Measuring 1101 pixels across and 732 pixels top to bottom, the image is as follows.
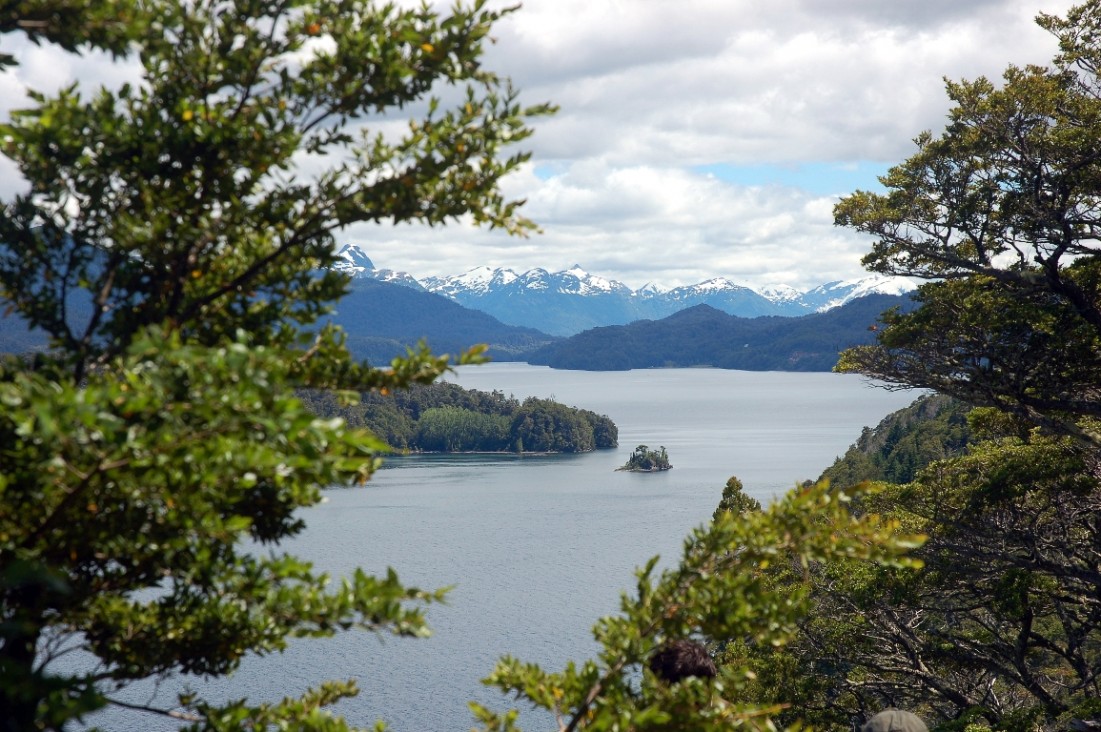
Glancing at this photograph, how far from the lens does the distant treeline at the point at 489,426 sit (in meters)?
118

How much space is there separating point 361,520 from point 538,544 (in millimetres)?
14028

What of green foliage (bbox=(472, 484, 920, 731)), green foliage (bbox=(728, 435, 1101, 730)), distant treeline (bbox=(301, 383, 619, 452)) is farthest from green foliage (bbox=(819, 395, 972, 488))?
distant treeline (bbox=(301, 383, 619, 452))

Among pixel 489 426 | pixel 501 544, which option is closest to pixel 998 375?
pixel 501 544

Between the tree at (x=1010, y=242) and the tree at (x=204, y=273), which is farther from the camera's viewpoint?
the tree at (x=1010, y=242)

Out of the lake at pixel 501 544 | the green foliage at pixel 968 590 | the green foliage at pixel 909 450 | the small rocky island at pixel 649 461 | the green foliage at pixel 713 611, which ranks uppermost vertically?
the green foliage at pixel 713 611

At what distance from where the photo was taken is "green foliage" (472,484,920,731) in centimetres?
405

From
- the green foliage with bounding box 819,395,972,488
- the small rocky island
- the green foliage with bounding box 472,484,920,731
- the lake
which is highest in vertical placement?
the green foliage with bounding box 472,484,920,731

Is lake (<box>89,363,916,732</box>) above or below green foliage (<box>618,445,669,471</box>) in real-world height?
below

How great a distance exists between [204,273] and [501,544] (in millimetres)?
53221

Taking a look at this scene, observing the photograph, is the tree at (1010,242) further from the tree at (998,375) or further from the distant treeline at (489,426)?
the distant treeline at (489,426)

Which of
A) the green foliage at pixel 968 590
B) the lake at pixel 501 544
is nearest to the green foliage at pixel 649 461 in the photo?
the lake at pixel 501 544

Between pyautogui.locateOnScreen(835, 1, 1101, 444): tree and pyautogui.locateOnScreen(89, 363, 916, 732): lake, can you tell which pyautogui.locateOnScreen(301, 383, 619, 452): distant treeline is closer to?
pyautogui.locateOnScreen(89, 363, 916, 732): lake

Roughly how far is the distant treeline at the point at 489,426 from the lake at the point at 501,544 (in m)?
5.04

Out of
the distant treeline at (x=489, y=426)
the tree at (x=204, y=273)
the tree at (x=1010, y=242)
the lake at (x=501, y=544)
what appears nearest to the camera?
the tree at (x=204, y=273)
